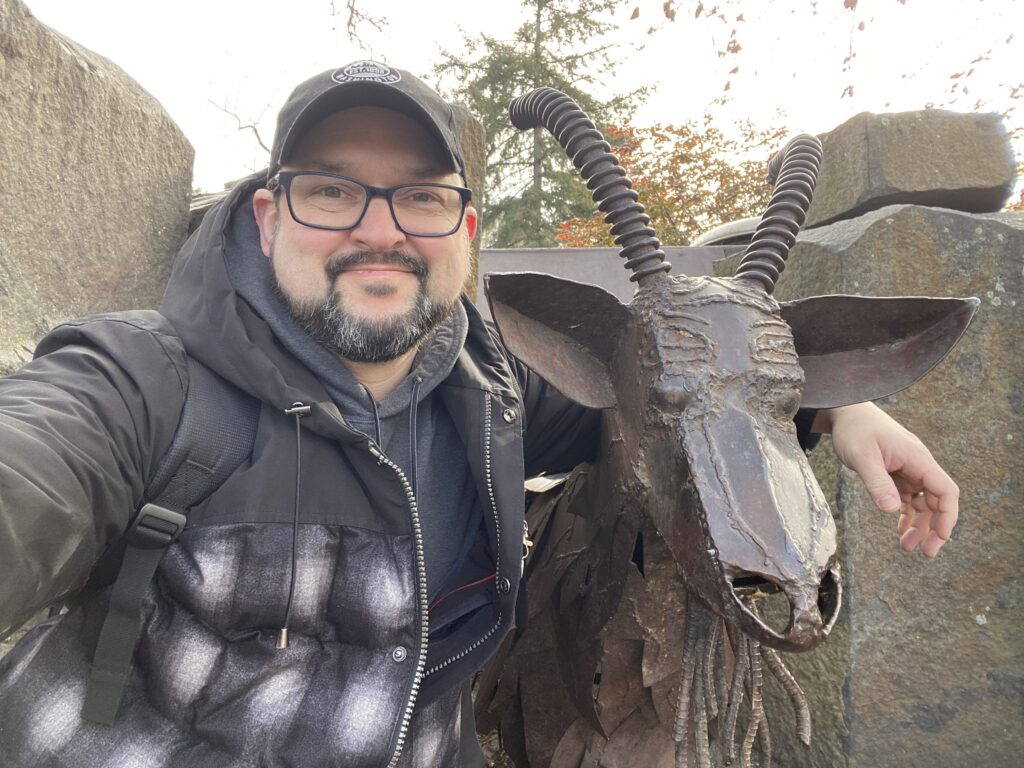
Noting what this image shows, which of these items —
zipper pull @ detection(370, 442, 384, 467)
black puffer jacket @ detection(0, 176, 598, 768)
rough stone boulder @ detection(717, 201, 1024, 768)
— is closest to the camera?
black puffer jacket @ detection(0, 176, 598, 768)

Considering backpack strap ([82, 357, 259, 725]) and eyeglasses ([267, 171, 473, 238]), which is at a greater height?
eyeglasses ([267, 171, 473, 238])

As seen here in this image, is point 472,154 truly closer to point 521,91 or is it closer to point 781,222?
point 781,222

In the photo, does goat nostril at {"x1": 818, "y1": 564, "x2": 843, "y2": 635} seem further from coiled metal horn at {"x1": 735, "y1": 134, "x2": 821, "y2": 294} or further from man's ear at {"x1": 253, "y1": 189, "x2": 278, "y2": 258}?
man's ear at {"x1": 253, "y1": 189, "x2": 278, "y2": 258}

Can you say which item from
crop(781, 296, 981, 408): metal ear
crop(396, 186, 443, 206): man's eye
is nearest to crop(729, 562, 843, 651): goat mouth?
crop(781, 296, 981, 408): metal ear

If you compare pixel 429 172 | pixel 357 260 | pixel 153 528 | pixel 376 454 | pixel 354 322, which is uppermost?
pixel 429 172

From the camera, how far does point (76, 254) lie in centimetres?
251

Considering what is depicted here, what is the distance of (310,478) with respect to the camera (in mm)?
1697

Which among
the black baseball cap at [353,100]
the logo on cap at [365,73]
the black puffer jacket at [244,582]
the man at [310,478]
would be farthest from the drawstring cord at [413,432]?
the logo on cap at [365,73]

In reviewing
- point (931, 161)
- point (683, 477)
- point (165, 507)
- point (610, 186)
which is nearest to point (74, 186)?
point (165, 507)

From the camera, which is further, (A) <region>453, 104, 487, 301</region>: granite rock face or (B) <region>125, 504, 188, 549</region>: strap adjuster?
(A) <region>453, 104, 487, 301</region>: granite rock face

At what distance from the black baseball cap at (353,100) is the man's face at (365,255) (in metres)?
0.03

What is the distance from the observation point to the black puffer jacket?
1494 millimetres

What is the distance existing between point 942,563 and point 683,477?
2.00 meters

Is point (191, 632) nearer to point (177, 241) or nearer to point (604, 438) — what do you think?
point (604, 438)
